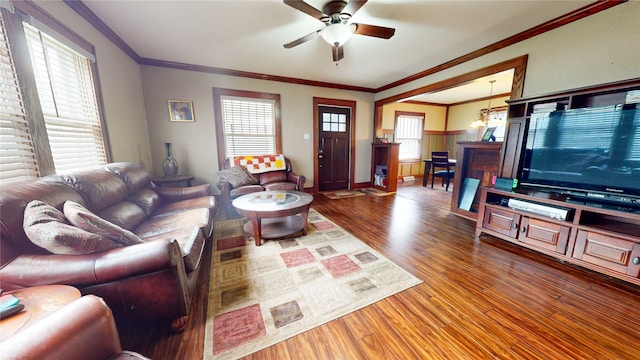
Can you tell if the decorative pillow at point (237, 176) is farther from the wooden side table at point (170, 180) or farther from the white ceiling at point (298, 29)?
the white ceiling at point (298, 29)

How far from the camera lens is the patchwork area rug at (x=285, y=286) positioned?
134cm

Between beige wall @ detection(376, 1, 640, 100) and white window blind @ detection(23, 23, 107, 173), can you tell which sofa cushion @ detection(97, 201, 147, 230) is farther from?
beige wall @ detection(376, 1, 640, 100)

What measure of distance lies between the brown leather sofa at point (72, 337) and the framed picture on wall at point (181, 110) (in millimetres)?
3594

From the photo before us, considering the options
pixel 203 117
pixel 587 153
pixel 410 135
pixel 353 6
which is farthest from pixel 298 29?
pixel 410 135

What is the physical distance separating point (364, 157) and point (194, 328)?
4.80m

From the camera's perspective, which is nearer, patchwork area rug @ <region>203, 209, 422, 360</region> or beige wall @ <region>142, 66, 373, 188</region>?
patchwork area rug @ <region>203, 209, 422, 360</region>

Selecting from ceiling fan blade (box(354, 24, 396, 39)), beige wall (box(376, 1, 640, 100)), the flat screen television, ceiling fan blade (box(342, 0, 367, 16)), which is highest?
ceiling fan blade (box(342, 0, 367, 16))

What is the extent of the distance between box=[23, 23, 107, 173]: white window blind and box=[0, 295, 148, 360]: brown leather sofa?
177cm

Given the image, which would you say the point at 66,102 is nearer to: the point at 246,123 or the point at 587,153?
the point at 246,123

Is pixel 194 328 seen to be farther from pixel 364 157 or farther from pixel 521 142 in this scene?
pixel 364 157

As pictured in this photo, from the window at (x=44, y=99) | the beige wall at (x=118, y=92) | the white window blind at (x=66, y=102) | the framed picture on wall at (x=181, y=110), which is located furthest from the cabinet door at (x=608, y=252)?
the framed picture on wall at (x=181, y=110)

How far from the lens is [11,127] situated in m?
1.42

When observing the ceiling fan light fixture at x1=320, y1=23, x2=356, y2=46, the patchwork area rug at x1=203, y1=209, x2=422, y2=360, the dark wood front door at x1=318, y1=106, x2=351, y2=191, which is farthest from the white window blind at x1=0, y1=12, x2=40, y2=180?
the dark wood front door at x1=318, y1=106, x2=351, y2=191

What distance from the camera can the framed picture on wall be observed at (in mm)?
3658
